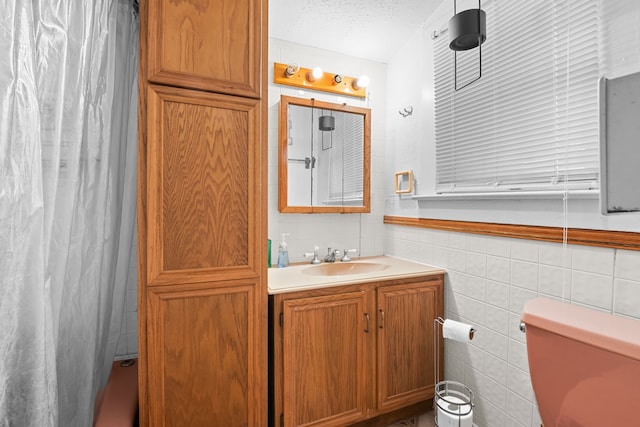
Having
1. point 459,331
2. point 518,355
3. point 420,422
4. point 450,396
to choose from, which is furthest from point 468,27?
point 420,422

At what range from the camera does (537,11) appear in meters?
1.41

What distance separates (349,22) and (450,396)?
7.75 feet

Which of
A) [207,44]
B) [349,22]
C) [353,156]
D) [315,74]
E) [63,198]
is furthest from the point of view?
[353,156]

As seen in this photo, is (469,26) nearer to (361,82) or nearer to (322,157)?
(361,82)

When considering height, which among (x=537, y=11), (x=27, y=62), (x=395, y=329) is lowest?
(x=395, y=329)

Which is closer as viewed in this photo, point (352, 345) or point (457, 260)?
point (352, 345)

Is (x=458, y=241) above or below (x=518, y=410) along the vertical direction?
above

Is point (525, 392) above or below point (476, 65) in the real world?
below

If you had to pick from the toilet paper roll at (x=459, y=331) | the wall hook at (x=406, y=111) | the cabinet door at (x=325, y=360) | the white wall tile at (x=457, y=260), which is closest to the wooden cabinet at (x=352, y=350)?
the cabinet door at (x=325, y=360)

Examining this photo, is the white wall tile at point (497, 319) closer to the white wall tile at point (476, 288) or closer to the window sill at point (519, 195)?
the white wall tile at point (476, 288)

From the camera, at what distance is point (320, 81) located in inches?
86.4

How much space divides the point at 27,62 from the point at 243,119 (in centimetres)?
68

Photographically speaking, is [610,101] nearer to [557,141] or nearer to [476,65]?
[557,141]

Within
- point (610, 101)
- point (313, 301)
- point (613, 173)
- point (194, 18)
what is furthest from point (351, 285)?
point (194, 18)
